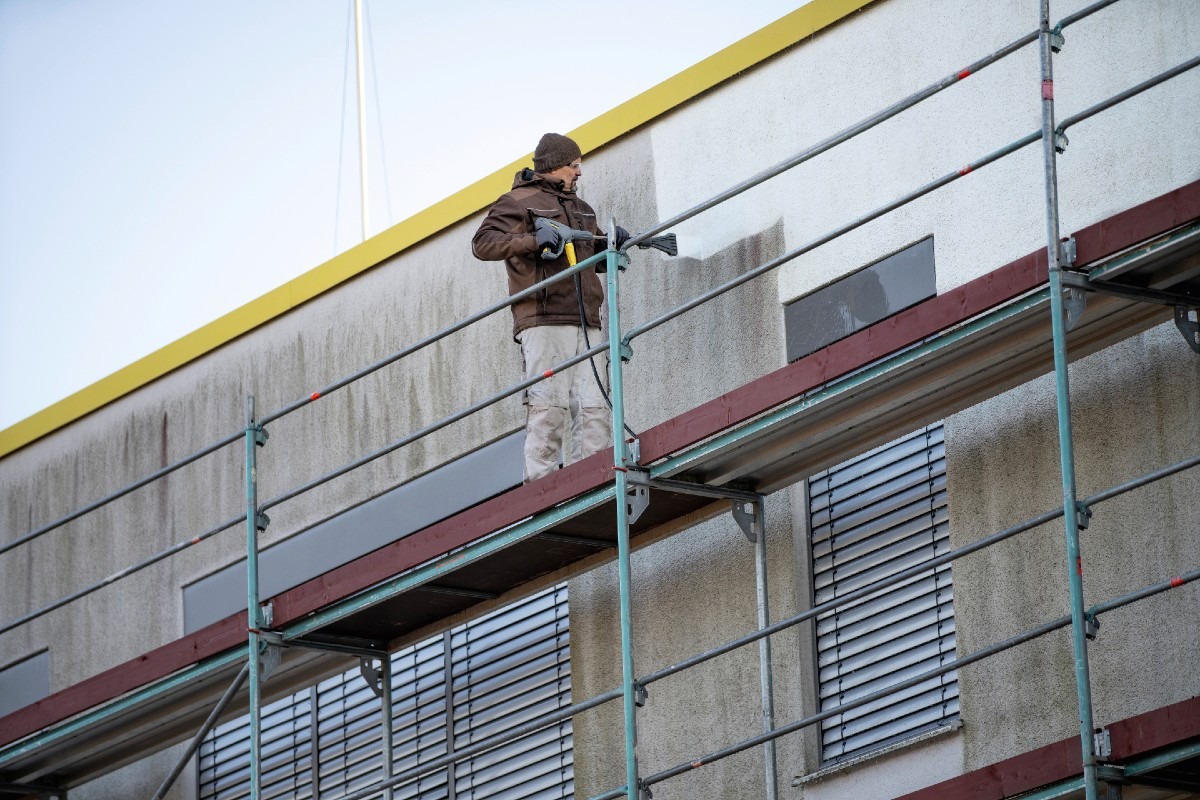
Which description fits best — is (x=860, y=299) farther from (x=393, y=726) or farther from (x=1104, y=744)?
(x=393, y=726)

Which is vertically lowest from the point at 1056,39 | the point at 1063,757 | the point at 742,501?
the point at 1063,757

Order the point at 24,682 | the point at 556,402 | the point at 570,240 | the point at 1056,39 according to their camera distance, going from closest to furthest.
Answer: the point at 1056,39 < the point at 570,240 < the point at 556,402 < the point at 24,682

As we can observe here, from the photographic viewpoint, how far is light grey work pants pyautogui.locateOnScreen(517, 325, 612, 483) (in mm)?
12008

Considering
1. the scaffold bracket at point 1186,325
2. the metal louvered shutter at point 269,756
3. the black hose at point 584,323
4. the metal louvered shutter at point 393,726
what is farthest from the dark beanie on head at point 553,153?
the metal louvered shutter at point 269,756

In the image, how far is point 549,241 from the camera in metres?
11.8

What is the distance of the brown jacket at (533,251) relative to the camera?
12047 millimetres

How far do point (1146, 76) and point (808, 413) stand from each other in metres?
2.30

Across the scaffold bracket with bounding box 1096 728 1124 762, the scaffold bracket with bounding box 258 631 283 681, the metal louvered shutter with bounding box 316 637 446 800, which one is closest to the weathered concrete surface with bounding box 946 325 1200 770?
the scaffold bracket with bounding box 1096 728 1124 762

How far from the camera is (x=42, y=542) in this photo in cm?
1697

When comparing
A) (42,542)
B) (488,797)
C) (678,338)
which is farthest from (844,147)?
(42,542)

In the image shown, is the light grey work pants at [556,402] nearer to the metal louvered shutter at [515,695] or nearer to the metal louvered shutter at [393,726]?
the metal louvered shutter at [515,695]

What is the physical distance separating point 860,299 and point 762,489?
114 cm

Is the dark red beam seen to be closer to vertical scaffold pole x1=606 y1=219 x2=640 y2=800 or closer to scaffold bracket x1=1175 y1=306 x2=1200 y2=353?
vertical scaffold pole x1=606 y1=219 x2=640 y2=800

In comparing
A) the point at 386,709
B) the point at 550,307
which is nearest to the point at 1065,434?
the point at 550,307
